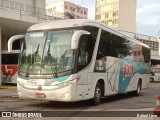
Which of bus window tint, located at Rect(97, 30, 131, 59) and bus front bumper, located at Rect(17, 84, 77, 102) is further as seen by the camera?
bus window tint, located at Rect(97, 30, 131, 59)

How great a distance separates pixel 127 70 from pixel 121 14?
87.9 metres

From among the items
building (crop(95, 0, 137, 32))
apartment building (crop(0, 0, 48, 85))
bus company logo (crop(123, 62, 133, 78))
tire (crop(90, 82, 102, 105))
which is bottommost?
tire (crop(90, 82, 102, 105))

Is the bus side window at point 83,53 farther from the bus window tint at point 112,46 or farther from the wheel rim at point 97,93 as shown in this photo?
the wheel rim at point 97,93

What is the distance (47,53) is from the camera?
1264 centimetres

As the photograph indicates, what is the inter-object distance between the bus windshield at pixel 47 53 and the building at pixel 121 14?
8398 centimetres

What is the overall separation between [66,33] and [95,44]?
1569mm

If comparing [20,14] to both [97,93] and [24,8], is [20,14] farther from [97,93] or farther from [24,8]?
[97,93]

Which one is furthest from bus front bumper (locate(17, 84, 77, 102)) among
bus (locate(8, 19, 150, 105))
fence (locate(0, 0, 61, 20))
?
fence (locate(0, 0, 61, 20))

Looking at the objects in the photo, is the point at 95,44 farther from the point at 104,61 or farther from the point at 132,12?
the point at 132,12

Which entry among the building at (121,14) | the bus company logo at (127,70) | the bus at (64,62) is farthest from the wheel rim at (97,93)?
the building at (121,14)

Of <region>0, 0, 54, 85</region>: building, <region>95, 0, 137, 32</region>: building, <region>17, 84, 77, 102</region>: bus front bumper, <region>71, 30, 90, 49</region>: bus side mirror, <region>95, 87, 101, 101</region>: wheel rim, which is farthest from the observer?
<region>95, 0, 137, 32</region>: building

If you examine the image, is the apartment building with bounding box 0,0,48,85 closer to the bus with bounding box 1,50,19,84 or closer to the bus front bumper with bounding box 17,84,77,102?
the bus with bounding box 1,50,19,84

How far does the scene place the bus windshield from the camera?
12.4m

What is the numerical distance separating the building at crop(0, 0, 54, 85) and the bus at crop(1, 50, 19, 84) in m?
1.41
